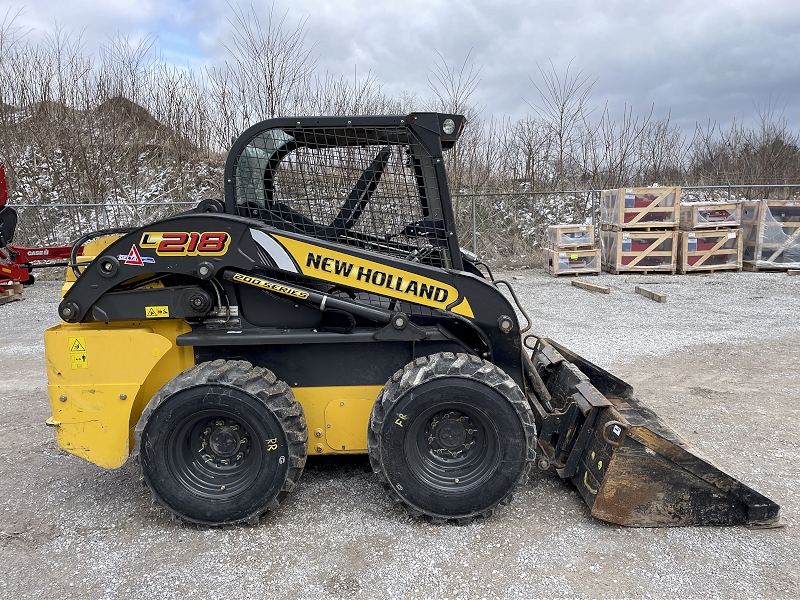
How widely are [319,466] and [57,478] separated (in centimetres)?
190

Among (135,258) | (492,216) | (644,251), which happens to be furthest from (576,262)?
(135,258)

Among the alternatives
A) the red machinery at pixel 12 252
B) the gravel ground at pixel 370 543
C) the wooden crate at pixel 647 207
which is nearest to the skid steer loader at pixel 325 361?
the gravel ground at pixel 370 543

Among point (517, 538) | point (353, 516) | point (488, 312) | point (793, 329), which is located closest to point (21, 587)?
point (353, 516)

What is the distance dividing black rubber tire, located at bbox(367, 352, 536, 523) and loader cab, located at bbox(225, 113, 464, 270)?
0.79 metres

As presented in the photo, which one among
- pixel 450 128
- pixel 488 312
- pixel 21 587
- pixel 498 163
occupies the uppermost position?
pixel 498 163

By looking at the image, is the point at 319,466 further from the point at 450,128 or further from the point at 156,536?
the point at 450,128

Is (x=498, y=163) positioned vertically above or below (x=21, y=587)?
above

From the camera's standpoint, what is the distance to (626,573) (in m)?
2.87

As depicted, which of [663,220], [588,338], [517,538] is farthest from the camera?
[663,220]

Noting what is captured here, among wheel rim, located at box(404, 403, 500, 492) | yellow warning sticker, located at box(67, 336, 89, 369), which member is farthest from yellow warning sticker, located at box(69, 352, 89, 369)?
wheel rim, located at box(404, 403, 500, 492)

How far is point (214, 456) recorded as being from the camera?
3.43m

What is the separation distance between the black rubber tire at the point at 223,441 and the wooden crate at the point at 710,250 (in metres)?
12.4

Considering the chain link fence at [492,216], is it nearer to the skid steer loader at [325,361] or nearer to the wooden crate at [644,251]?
the wooden crate at [644,251]

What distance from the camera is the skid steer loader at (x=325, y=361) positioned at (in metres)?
3.23
